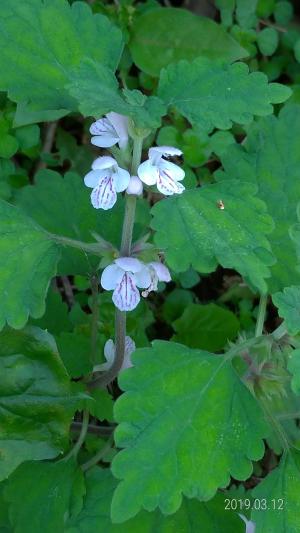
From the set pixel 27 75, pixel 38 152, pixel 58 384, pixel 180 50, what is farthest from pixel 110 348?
pixel 180 50

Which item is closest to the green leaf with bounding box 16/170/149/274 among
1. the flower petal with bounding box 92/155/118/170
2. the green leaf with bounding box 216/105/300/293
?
the green leaf with bounding box 216/105/300/293

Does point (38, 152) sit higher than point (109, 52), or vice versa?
point (109, 52)

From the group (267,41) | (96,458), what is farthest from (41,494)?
(267,41)

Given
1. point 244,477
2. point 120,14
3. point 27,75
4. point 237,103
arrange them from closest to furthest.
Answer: point 237,103 < point 244,477 < point 27,75 < point 120,14

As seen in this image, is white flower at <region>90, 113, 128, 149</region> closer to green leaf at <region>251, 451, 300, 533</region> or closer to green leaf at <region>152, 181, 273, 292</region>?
Result: green leaf at <region>152, 181, 273, 292</region>

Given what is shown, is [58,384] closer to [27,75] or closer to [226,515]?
[226,515]

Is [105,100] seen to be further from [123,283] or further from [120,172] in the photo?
[123,283]

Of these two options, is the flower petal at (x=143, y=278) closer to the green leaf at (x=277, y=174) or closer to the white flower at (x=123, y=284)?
the white flower at (x=123, y=284)
